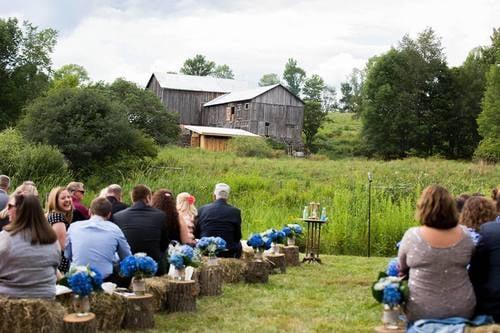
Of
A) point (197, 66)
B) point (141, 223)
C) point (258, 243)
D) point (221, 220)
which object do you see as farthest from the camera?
point (197, 66)

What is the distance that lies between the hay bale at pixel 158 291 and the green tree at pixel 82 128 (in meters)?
18.6

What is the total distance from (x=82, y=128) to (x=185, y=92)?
30.7 metres

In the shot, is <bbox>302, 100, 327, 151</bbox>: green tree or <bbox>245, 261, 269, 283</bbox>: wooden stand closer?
<bbox>245, 261, 269, 283</bbox>: wooden stand

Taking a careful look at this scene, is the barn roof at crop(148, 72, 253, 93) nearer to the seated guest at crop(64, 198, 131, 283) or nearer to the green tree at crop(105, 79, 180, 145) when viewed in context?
the green tree at crop(105, 79, 180, 145)

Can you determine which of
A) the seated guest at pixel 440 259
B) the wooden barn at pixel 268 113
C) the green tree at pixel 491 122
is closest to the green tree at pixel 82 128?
the seated guest at pixel 440 259

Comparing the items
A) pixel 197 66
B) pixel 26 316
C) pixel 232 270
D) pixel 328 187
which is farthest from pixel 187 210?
pixel 197 66

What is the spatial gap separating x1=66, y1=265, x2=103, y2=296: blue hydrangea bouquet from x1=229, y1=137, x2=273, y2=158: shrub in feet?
113

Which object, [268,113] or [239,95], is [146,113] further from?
[239,95]

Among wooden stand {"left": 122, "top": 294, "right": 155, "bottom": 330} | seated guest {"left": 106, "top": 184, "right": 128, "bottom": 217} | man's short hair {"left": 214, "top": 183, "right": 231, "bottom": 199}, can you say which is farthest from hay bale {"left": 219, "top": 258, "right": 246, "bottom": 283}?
wooden stand {"left": 122, "top": 294, "right": 155, "bottom": 330}

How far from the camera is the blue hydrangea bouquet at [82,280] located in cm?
544

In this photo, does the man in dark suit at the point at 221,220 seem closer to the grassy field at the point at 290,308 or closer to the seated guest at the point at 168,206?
the grassy field at the point at 290,308

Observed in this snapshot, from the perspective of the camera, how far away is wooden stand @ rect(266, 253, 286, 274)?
35.8ft

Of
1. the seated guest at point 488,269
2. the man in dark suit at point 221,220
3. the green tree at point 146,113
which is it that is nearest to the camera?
the seated guest at point 488,269

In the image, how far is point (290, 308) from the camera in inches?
308
